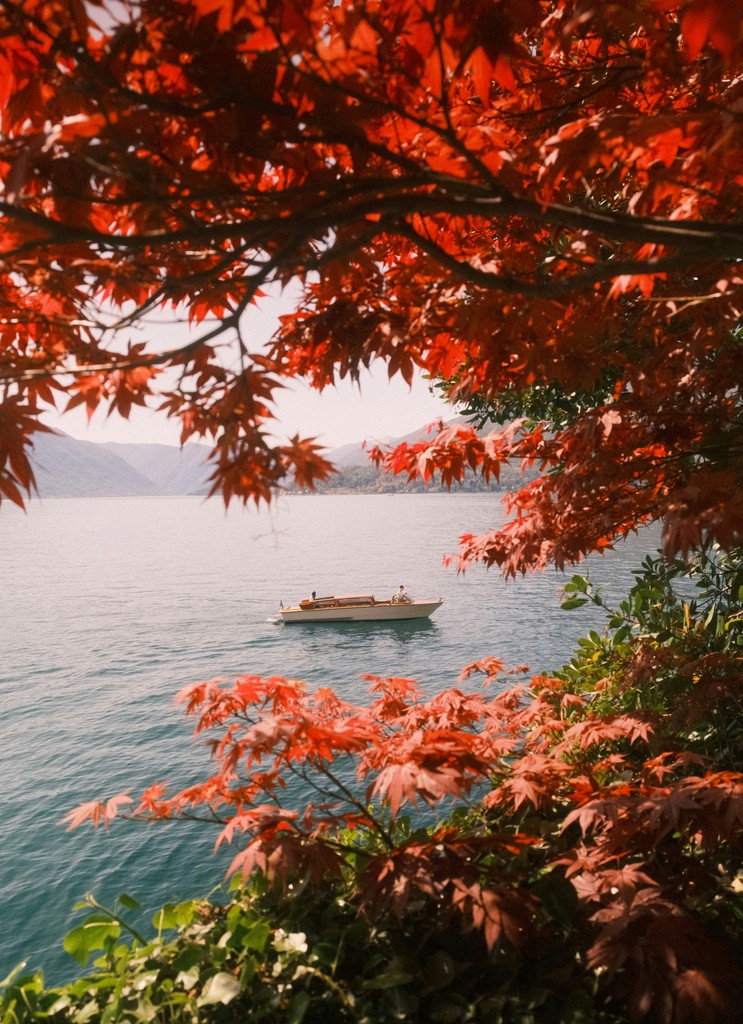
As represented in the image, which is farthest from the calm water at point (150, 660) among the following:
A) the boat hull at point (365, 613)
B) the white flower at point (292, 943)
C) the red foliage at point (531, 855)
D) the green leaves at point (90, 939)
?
the green leaves at point (90, 939)

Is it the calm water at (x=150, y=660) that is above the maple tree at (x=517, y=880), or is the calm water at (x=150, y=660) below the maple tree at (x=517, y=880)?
below

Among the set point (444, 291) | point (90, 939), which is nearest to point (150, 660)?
point (90, 939)

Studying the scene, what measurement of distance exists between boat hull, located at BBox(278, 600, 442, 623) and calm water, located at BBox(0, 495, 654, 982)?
75 centimetres

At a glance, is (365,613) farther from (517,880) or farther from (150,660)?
(517,880)

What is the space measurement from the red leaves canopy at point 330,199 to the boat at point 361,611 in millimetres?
27350

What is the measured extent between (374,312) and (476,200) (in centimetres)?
71

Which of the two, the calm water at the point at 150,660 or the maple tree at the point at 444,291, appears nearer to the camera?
the maple tree at the point at 444,291

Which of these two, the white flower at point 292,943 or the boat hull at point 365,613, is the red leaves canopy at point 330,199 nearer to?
the white flower at point 292,943

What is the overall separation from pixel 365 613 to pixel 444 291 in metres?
28.5

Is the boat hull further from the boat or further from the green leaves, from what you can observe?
the green leaves

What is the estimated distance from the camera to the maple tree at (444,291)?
1.75 meters

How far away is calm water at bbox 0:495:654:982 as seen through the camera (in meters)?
10.0

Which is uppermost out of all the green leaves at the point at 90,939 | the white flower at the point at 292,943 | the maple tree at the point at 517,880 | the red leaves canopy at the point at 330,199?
the red leaves canopy at the point at 330,199

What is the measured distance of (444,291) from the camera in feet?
8.61
